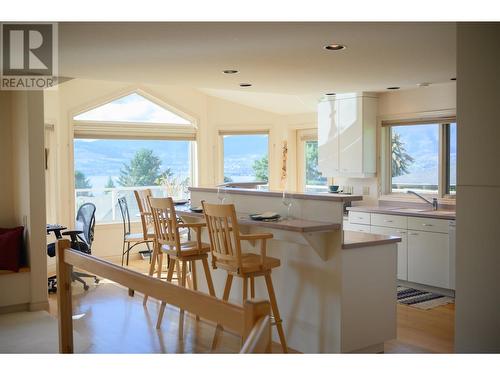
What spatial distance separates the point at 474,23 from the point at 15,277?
4.69 m

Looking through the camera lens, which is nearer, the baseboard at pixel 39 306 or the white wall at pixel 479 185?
the white wall at pixel 479 185

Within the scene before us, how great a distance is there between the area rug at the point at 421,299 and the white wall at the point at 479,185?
8.94ft

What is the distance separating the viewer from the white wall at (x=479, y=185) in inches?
125

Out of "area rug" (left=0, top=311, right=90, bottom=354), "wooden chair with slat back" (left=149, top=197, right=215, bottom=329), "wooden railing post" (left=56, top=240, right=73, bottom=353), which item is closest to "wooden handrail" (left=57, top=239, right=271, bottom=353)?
"wooden railing post" (left=56, top=240, right=73, bottom=353)

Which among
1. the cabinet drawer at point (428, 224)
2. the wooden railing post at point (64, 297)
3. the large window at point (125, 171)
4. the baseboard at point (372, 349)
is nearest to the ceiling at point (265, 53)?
the wooden railing post at point (64, 297)

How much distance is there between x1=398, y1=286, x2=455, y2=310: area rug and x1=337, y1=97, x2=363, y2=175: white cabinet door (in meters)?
1.74

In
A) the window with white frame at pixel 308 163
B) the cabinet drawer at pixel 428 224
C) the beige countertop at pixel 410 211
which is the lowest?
the cabinet drawer at pixel 428 224

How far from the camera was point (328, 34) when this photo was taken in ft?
12.6

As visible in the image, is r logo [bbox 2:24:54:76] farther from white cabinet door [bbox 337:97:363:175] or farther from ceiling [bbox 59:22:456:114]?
white cabinet door [bbox 337:97:363:175]

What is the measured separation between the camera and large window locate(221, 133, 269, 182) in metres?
9.45

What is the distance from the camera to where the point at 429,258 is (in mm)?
6512

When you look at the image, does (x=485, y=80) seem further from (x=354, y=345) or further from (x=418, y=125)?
(x=418, y=125)

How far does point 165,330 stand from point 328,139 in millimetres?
3859

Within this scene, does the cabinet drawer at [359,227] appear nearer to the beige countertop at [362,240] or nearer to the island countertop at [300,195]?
the island countertop at [300,195]
